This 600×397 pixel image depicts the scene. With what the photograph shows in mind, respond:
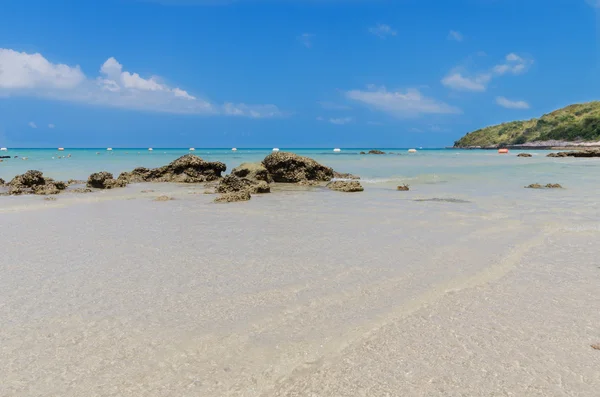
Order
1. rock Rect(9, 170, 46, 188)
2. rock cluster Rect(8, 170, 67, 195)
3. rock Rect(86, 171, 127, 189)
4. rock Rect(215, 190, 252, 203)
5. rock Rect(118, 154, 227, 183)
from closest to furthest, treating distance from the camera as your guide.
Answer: rock Rect(215, 190, 252, 203) < rock cluster Rect(8, 170, 67, 195) < rock Rect(9, 170, 46, 188) < rock Rect(86, 171, 127, 189) < rock Rect(118, 154, 227, 183)

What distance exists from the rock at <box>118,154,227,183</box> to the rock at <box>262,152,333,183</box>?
363 centimetres

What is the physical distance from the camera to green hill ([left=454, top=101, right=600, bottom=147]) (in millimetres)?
124000

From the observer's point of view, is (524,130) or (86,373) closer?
(86,373)

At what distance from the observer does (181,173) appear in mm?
23156

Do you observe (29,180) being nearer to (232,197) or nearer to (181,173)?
(181,173)

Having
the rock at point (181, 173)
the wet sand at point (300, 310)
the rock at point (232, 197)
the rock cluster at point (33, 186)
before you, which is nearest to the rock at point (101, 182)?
the rock cluster at point (33, 186)

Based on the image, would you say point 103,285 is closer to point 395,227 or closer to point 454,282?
point 454,282

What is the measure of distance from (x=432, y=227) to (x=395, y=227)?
77cm

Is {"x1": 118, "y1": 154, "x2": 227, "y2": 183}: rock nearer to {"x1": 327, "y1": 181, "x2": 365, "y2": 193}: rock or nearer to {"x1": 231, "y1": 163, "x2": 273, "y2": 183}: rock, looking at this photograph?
{"x1": 231, "y1": 163, "x2": 273, "y2": 183}: rock

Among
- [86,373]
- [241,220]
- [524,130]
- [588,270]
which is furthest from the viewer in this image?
[524,130]

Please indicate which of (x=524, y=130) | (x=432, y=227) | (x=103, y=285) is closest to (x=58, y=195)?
(x=103, y=285)

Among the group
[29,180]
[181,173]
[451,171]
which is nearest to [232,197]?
[29,180]

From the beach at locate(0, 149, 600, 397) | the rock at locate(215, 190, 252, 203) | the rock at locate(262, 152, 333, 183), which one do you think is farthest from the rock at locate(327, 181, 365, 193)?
the beach at locate(0, 149, 600, 397)

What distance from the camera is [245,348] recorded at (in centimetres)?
340
